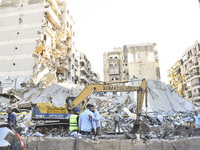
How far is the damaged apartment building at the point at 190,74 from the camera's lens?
133 feet

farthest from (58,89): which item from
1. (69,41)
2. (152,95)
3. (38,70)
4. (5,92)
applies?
(69,41)

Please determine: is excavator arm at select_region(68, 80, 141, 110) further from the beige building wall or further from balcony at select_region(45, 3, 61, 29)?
the beige building wall

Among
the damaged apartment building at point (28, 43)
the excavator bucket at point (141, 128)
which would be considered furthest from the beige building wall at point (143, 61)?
the excavator bucket at point (141, 128)

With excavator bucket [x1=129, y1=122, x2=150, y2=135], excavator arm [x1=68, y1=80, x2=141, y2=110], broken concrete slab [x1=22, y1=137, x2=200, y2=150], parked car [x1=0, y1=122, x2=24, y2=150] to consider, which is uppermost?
excavator arm [x1=68, y1=80, x2=141, y2=110]

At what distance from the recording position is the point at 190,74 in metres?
44.1

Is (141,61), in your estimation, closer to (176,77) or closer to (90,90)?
(176,77)

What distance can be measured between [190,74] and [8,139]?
48364 mm

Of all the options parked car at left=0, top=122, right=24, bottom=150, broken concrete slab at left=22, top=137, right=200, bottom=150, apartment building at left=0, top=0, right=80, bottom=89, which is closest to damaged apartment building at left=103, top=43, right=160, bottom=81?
apartment building at left=0, top=0, right=80, bottom=89

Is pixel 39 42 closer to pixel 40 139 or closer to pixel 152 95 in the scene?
pixel 152 95

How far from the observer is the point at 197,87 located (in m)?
39.9

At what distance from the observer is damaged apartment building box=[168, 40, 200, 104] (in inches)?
1594

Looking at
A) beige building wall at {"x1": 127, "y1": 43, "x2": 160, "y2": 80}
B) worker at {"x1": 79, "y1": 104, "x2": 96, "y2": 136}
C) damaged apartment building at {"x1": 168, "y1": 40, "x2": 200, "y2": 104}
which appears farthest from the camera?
beige building wall at {"x1": 127, "y1": 43, "x2": 160, "y2": 80}

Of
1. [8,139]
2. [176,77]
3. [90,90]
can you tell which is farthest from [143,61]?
[8,139]

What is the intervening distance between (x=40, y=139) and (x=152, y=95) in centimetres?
1954
